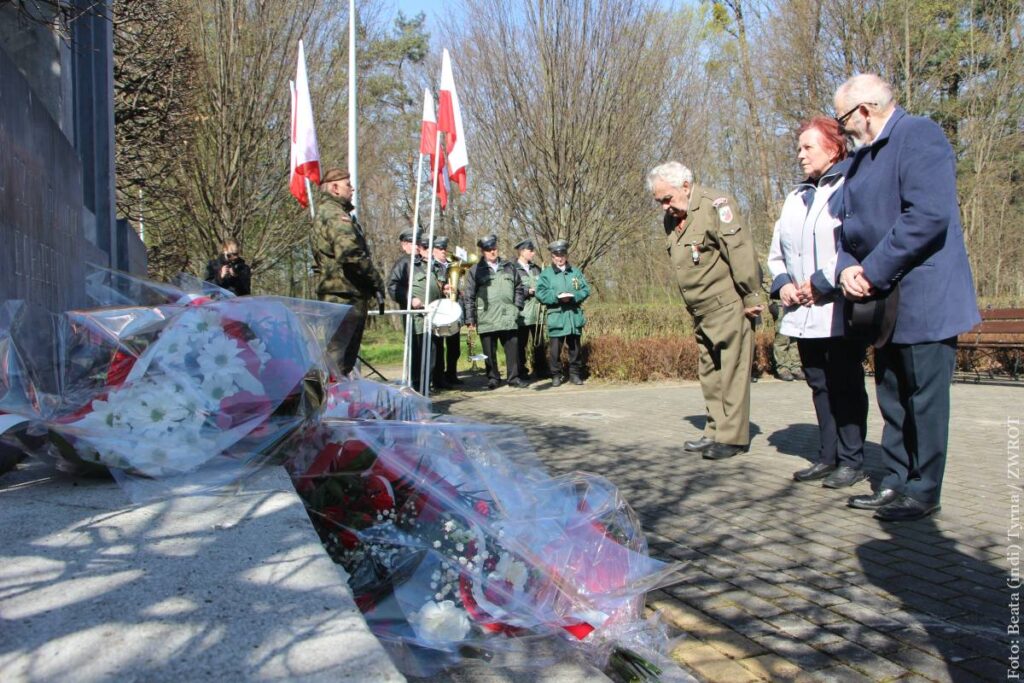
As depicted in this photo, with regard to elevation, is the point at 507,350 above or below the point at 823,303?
below

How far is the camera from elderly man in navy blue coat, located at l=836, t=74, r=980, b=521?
407cm

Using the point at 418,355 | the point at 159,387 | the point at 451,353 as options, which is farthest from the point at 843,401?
the point at 451,353

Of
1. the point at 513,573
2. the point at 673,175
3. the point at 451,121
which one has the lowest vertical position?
the point at 513,573

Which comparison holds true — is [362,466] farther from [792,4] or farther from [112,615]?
[792,4]

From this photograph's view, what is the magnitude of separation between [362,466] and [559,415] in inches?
247

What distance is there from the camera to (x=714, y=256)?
20.3 ft

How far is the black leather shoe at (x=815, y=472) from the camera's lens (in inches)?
213

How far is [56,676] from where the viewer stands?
1493 mm

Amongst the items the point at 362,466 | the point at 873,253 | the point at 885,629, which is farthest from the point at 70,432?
the point at 873,253

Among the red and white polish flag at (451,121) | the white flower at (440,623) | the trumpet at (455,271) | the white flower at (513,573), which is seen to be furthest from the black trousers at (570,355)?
the white flower at (440,623)

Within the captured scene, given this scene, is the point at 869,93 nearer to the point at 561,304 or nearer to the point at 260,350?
the point at 260,350

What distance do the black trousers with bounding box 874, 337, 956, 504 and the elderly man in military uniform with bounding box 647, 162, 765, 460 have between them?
1650 mm

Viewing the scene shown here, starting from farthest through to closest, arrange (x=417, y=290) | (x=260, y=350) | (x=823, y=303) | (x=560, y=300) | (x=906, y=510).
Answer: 1. (x=560, y=300)
2. (x=417, y=290)
3. (x=823, y=303)
4. (x=906, y=510)
5. (x=260, y=350)

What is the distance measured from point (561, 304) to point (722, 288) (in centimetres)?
652
